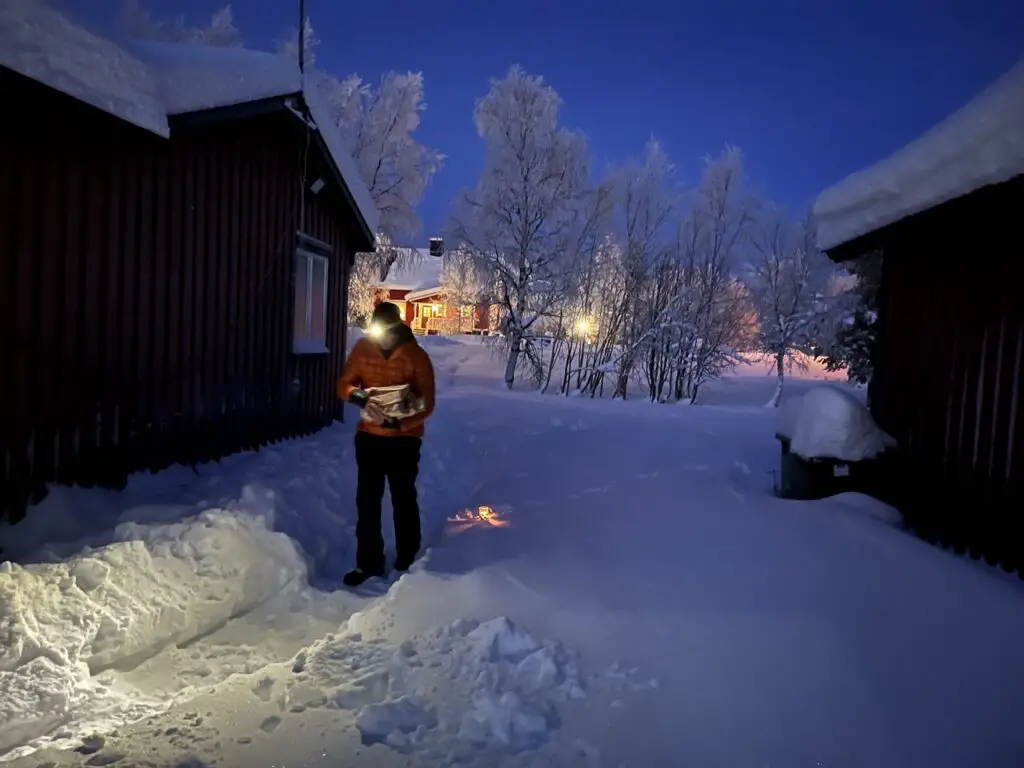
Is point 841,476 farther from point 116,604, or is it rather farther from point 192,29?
point 192,29

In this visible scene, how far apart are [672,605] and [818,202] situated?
14.3ft

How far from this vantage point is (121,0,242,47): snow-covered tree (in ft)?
73.0

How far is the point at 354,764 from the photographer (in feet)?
8.38

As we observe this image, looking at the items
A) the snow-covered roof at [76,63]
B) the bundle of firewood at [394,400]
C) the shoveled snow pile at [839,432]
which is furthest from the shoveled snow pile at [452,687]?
the shoveled snow pile at [839,432]

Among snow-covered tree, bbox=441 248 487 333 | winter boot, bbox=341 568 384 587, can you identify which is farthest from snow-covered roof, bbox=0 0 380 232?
snow-covered tree, bbox=441 248 487 333

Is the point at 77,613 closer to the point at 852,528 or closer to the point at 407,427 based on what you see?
the point at 407,427

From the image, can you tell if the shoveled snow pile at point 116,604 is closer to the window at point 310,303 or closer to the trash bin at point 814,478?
the window at point 310,303

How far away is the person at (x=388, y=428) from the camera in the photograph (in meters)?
4.84

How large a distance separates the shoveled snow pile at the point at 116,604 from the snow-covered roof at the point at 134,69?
104 inches

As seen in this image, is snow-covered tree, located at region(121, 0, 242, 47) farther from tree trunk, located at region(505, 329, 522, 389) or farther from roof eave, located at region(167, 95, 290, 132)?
roof eave, located at region(167, 95, 290, 132)

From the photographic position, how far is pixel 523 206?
22.7 meters

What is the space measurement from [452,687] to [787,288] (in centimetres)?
3326

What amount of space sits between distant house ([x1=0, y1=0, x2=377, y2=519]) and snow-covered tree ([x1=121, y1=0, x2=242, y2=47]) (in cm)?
1827

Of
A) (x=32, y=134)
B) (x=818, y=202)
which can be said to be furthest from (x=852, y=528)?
(x=32, y=134)
